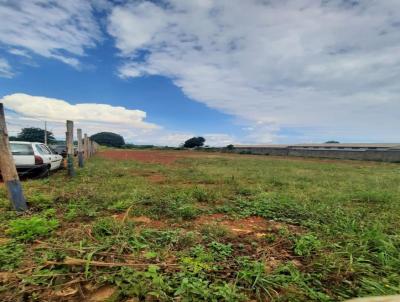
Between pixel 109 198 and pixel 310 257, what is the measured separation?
398cm

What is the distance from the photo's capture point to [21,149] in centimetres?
818

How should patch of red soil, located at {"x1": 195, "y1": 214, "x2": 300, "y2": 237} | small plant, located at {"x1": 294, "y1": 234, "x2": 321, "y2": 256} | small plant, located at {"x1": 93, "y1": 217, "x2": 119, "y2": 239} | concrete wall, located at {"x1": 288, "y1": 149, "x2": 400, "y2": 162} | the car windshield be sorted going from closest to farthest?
small plant, located at {"x1": 294, "y1": 234, "x2": 321, "y2": 256} < small plant, located at {"x1": 93, "y1": 217, "x2": 119, "y2": 239} < patch of red soil, located at {"x1": 195, "y1": 214, "x2": 300, "y2": 237} < the car windshield < concrete wall, located at {"x1": 288, "y1": 149, "x2": 400, "y2": 162}

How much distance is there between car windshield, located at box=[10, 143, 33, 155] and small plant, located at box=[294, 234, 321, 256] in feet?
27.3

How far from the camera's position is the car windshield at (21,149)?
805cm

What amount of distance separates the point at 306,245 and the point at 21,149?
28.6 feet

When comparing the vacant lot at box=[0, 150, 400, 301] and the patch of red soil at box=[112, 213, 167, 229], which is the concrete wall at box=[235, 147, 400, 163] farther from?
the patch of red soil at box=[112, 213, 167, 229]

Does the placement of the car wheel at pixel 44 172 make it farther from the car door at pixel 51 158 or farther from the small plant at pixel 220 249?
the small plant at pixel 220 249

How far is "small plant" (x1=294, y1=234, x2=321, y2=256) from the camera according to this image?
3050mm

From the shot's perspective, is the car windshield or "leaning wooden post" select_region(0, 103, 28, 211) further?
the car windshield

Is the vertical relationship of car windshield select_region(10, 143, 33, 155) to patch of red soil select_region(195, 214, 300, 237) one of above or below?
above

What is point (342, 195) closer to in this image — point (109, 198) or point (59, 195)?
point (109, 198)

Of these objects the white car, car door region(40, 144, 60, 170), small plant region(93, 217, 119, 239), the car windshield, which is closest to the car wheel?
the white car

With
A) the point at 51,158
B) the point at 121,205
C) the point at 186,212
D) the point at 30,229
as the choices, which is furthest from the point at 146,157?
the point at 30,229

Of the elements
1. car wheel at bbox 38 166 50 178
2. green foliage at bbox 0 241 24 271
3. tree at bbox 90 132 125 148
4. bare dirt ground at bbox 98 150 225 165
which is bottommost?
bare dirt ground at bbox 98 150 225 165
